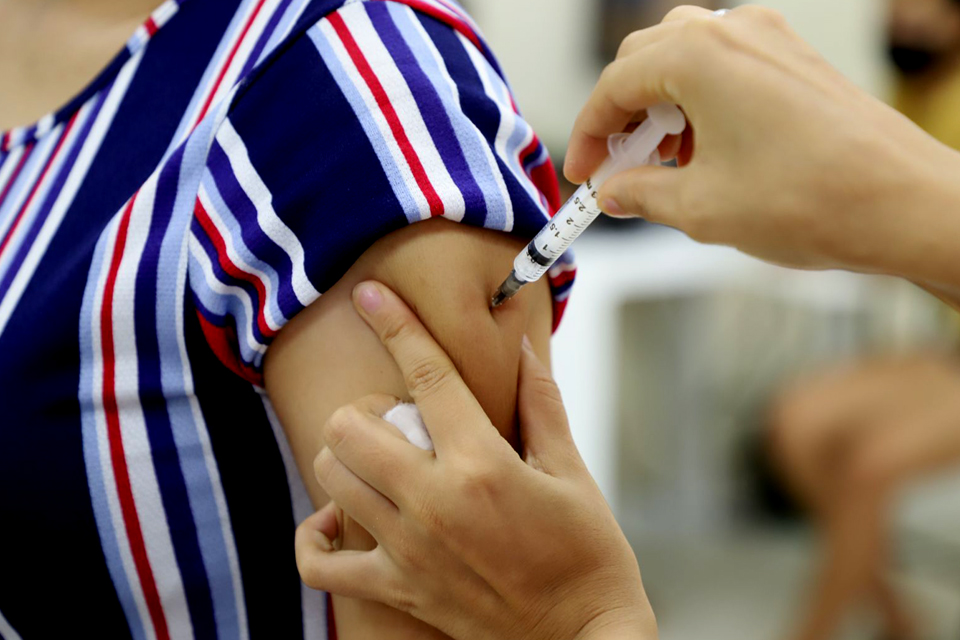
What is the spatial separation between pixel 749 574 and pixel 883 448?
771 mm

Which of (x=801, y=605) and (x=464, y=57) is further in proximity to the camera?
(x=801, y=605)

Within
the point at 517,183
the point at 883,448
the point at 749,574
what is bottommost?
the point at 749,574

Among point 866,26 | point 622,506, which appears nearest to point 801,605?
point 622,506

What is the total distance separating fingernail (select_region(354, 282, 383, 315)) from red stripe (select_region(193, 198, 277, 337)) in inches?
2.8

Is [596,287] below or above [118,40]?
below

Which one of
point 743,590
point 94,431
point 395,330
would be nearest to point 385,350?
point 395,330

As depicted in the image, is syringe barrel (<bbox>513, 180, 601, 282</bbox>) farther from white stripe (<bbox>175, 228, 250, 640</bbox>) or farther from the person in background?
the person in background

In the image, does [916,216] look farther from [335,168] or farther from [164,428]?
[164,428]

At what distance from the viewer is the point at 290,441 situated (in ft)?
2.60

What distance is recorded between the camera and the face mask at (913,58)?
9.34 feet

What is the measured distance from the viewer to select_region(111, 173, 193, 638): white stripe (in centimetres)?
75

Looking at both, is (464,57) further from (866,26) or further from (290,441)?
(866,26)

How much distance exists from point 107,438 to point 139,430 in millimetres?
25

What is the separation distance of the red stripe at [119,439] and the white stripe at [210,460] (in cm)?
5
